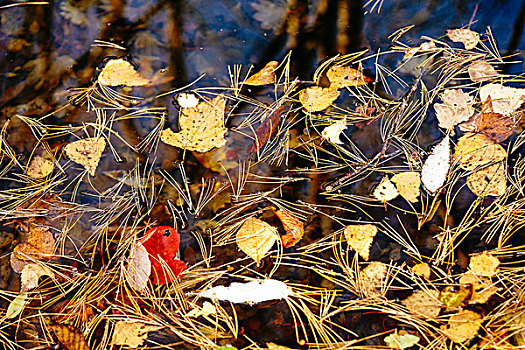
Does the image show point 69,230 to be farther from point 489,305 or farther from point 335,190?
point 489,305

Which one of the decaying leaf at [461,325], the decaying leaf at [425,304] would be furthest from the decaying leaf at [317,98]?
the decaying leaf at [461,325]

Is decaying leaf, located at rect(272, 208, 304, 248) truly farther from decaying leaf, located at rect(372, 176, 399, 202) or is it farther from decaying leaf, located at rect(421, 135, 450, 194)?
decaying leaf, located at rect(421, 135, 450, 194)

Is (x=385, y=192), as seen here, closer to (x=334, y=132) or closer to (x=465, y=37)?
(x=334, y=132)

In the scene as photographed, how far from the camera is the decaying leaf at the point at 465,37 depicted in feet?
4.13

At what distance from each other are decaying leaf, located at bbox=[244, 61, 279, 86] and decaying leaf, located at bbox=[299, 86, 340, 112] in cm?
11

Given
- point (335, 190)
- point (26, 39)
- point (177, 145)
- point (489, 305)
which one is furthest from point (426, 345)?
point (26, 39)

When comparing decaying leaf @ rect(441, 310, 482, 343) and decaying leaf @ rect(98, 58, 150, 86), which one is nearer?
decaying leaf @ rect(441, 310, 482, 343)

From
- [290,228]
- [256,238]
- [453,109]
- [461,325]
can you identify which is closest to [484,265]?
[461,325]

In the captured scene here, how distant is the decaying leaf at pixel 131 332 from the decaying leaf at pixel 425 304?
2.61ft

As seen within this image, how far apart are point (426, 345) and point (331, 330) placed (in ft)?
0.96

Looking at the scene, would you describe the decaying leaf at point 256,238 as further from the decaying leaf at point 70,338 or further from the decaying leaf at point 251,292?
the decaying leaf at point 70,338

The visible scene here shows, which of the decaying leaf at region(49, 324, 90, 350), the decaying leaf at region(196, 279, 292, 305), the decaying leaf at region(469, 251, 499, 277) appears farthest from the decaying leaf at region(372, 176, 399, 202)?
the decaying leaf at region(49, 324, 90, 350)

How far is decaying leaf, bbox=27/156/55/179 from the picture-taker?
1.24 metres

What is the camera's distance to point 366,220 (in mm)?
1222
